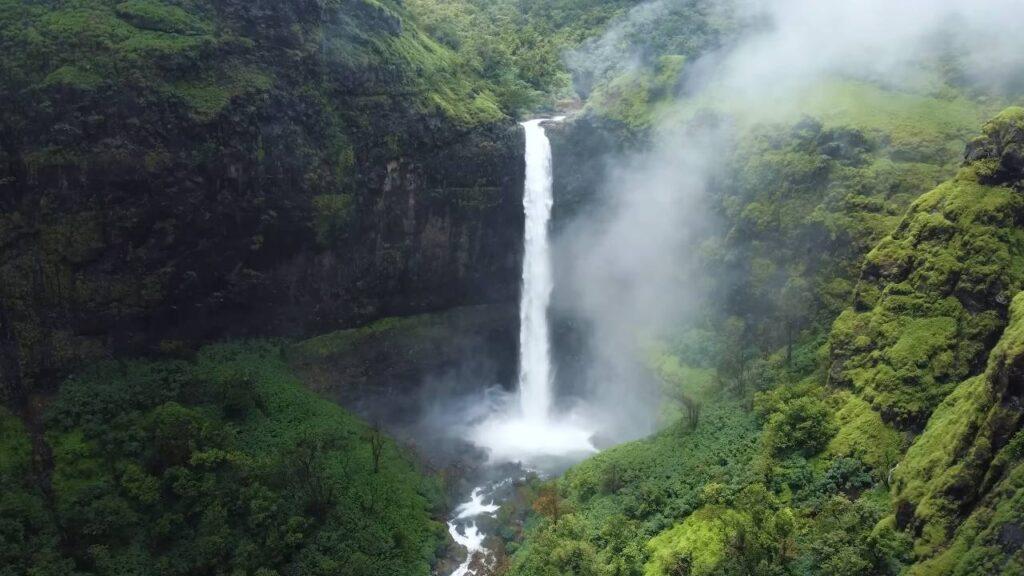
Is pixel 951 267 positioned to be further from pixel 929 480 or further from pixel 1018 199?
pixel 929 480

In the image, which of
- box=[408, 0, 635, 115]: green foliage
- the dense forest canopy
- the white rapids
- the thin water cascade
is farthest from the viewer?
box=[408, 0, 635, 115]: green foliage

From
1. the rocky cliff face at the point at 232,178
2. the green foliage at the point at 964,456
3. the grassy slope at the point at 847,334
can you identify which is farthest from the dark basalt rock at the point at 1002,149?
the rocky cliff face at the point at 232,178

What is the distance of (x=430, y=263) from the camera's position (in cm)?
4812

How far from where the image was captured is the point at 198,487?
3325cm

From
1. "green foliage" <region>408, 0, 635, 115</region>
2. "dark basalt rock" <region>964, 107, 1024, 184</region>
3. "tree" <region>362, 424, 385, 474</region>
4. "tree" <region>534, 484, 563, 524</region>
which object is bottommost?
"tree" <region>534, 484, 563, 524</region>

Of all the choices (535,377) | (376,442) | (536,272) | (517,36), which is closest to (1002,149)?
(536,272)

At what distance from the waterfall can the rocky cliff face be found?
93 centimetres

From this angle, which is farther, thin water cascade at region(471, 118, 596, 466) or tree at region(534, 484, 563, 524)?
thin water cascade at region(471, 118, 596, 466)

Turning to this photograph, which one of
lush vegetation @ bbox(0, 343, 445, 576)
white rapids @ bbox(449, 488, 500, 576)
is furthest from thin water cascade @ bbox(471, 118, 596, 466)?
lush vegetation @ bbox(0, 343, 445, 576)

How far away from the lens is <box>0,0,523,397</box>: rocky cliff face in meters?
35.8

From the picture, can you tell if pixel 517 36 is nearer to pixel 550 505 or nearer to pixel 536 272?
pixel 536 272

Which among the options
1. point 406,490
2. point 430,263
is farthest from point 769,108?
point 406,490

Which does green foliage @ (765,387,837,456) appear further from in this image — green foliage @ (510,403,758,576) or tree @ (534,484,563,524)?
tree @ (534,484,563,524)

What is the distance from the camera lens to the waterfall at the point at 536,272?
49719mm
